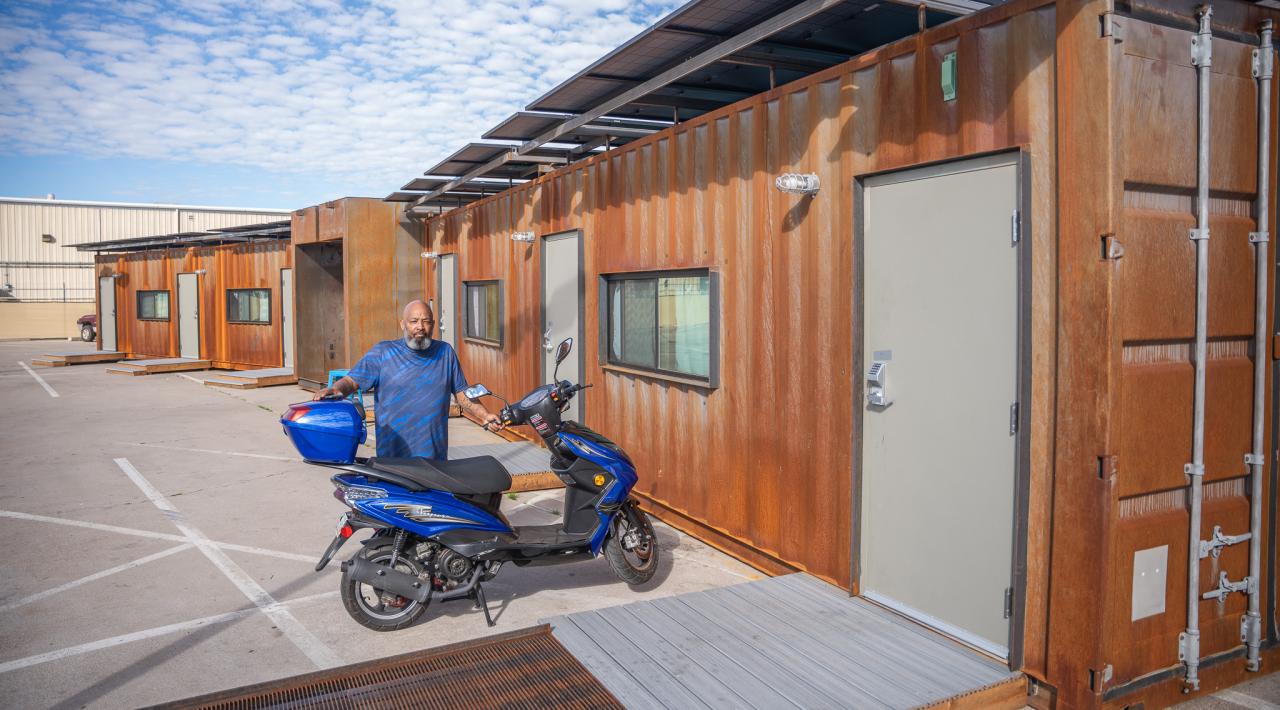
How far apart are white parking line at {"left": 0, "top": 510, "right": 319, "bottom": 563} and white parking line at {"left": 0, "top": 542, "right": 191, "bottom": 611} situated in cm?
28

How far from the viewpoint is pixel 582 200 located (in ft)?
26.8

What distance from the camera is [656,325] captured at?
6.96 meters

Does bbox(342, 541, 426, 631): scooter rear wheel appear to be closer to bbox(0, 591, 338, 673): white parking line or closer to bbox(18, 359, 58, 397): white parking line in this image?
bbox(0, 591, 338, 673): white parking line

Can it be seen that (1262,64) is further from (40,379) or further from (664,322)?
(40,379)

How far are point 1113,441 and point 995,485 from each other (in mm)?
582

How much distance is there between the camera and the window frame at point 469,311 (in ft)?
34.8

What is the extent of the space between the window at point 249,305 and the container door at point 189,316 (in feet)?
5.41

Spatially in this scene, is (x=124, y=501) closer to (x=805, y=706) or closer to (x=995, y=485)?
(x=805, y=706)

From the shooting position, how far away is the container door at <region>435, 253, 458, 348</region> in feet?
42.1

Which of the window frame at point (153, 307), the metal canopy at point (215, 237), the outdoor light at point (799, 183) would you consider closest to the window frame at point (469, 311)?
the outdoor light at point (799, 183)

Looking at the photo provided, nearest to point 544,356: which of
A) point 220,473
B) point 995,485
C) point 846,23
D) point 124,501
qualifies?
point 220,473

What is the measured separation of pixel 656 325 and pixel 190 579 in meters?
3.78

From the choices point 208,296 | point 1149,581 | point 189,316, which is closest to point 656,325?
point 1149,581

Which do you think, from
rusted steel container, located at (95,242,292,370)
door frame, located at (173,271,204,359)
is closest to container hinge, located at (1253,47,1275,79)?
rusted steel container, located at (95,242,292,370)
